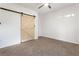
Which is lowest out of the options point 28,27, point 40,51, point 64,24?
point 40,51

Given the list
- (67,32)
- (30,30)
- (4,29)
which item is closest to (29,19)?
(30,30)

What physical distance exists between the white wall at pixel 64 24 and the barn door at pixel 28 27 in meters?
1.84

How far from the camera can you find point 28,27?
543 centimetres

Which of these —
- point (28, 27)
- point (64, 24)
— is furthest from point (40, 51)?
point (64, 24)

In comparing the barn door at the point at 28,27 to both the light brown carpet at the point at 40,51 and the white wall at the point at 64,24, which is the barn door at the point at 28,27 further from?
the white wall at the point at 64,24

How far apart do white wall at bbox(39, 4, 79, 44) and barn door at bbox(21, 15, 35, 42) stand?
184 centimetres

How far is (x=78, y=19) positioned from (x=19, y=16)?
3597 millimetres

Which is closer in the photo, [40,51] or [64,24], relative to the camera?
[40,51]

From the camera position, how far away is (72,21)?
479cm

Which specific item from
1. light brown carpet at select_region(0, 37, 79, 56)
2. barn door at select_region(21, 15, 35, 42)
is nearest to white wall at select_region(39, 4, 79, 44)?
light brown carpet at select_region(0, 37, 79, 56)

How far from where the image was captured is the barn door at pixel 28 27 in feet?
16.4

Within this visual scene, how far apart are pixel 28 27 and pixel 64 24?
263 cm

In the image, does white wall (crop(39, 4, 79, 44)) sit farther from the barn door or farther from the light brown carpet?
the barn door

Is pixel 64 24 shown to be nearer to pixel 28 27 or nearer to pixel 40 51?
pixel 28 27
